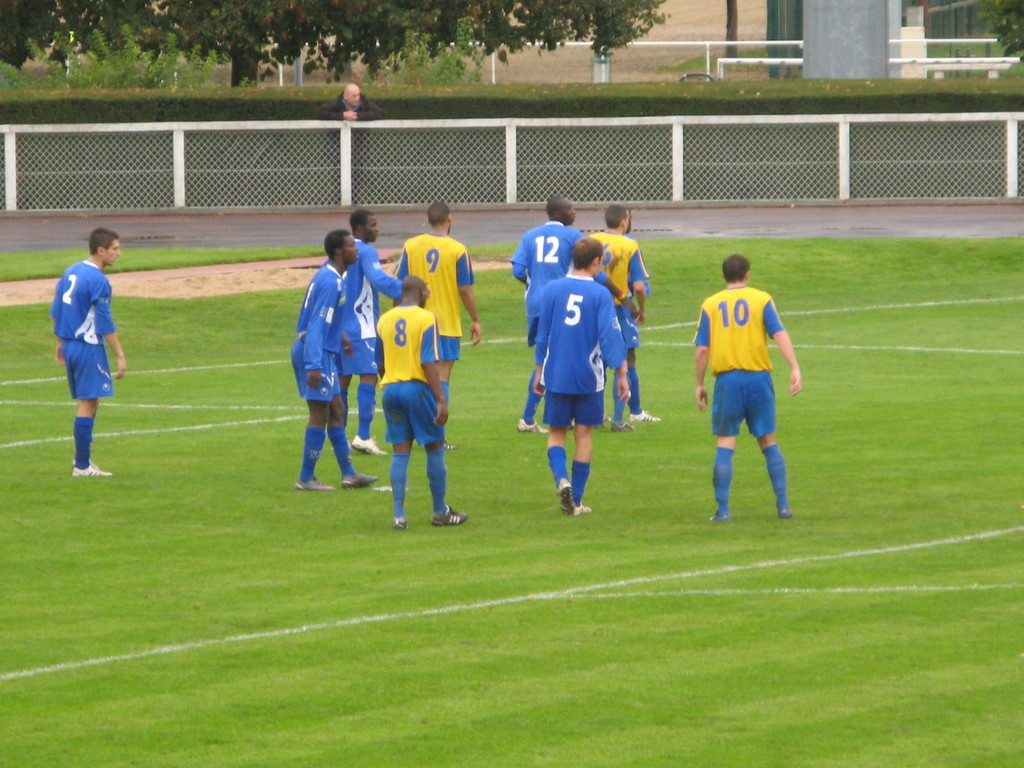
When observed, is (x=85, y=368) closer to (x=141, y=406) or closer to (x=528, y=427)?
(x=528, y=427)

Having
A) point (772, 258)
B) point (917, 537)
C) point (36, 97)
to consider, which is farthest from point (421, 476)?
point (36, 97)

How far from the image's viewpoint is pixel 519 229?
104 feet

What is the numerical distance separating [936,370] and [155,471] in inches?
367

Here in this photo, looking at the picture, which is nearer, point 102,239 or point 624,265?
point 102,239

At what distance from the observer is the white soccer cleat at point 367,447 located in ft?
50.1

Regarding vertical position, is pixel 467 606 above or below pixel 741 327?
below

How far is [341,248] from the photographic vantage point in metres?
13.1

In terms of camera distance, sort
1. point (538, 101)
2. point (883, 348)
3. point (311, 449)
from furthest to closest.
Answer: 1. point (538, 101)
2. point (883, 348)
3. point (311, 449)

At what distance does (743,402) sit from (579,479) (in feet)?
4.26

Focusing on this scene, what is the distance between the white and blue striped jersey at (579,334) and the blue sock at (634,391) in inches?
162

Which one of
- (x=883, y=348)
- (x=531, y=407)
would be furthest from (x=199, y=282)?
(x=531, y=407)

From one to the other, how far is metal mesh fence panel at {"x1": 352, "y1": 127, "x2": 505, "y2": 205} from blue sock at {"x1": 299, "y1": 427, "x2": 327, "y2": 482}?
68.9ft

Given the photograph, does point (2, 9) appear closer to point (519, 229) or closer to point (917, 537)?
point (519, 229)

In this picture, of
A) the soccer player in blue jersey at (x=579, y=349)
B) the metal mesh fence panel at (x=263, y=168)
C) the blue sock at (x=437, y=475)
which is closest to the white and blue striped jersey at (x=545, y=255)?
the soccer player in blue jersey at (x=579, y=349)
